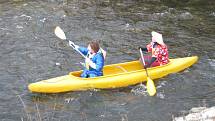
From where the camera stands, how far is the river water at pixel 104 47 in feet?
31.2

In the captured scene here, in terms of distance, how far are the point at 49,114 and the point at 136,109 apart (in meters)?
1.80

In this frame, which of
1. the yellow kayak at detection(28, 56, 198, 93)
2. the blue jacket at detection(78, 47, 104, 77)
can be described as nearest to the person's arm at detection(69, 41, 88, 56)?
the blue jacket at detection(78, 47, 104, 77)

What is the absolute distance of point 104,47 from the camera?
518 inches

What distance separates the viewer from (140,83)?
1084cm

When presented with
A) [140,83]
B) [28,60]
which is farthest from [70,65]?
[140,83]

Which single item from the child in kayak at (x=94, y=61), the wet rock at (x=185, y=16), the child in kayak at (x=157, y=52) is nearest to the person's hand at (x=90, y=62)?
the child in kayak at (x=94, y=61)

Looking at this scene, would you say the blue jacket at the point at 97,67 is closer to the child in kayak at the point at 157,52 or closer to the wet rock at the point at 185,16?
the child in kayak at the point at 157,52

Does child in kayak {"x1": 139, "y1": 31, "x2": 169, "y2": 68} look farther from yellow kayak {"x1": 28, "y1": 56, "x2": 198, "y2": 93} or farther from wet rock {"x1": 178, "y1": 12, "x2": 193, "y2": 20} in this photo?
wet rock {"x1": 178, "y1": 12, "x2": 193, "y2": 20}

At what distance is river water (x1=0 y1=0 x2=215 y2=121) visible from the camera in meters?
9.52

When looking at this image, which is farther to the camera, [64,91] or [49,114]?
[64,91]

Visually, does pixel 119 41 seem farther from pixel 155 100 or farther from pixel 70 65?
pixel 155 100

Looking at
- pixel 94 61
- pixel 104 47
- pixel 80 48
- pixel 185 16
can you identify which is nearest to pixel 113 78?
pixel 94 61

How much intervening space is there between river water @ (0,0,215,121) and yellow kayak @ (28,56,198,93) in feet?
→ 0.47

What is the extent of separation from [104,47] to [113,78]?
2.76 metres
